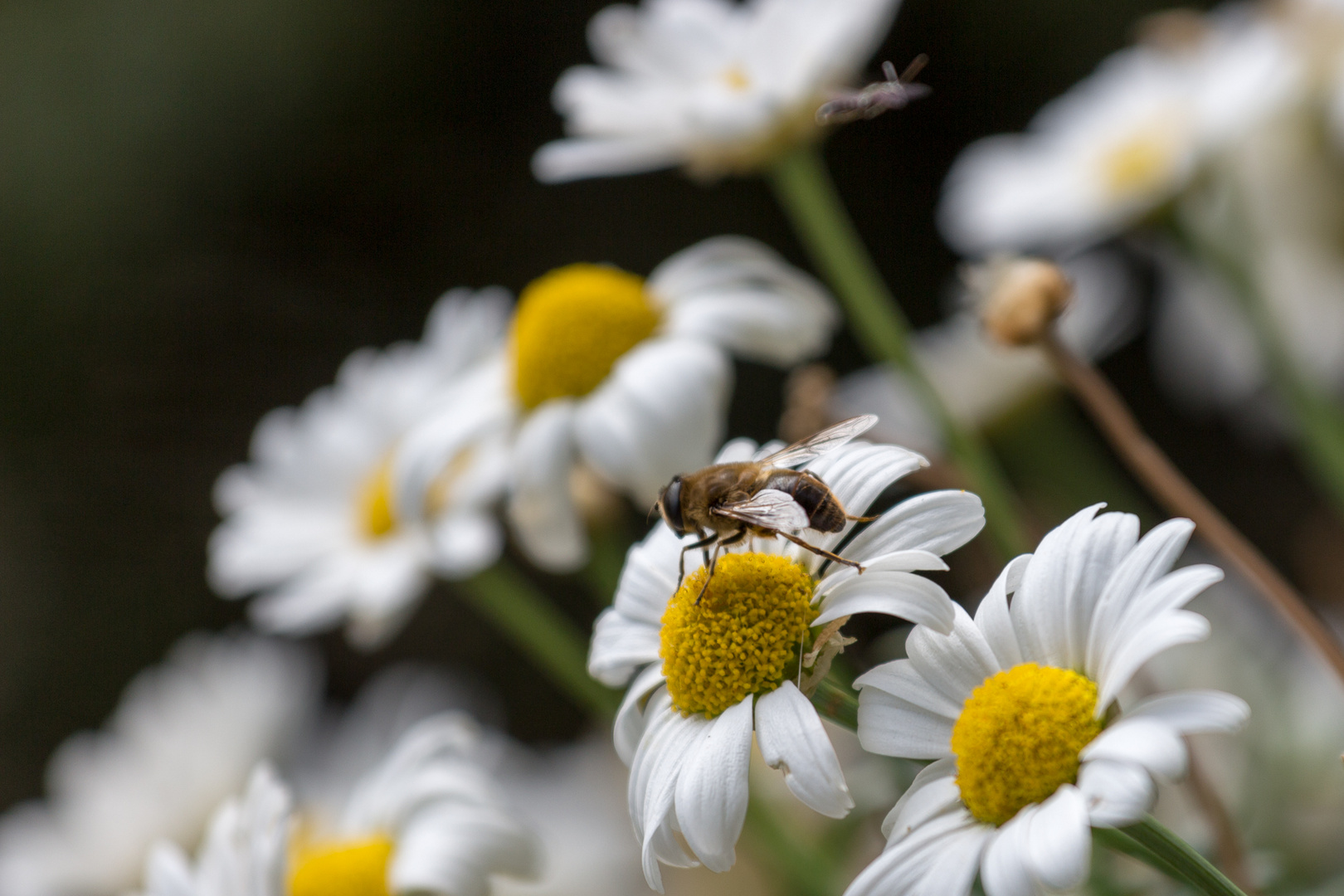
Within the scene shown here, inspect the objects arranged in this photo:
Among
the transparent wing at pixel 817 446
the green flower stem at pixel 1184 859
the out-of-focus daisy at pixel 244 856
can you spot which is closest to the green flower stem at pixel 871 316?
the transparent wing at pixel 817 446

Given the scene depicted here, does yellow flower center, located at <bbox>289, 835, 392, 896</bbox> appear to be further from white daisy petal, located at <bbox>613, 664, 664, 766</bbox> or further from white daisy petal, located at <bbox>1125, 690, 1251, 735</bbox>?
white daisy petal, located at <bbox>1125, 690, 1251, 735</bbox>

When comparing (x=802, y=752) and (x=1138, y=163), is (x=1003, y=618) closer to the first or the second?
(x=802, y=752)

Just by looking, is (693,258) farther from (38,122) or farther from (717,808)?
(38,122)

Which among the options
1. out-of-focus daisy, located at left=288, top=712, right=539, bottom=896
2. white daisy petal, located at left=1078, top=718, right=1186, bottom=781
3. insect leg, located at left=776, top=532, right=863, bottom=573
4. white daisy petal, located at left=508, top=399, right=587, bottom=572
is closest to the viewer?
white daisy petal, located at left=1078, top=718, right=1186, bottom=781

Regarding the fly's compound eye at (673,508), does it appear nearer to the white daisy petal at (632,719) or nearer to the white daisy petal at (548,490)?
the white daisy petal at (632,719)

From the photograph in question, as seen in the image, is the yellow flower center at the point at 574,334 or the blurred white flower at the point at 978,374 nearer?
the yellow flower center at the point at 574,334

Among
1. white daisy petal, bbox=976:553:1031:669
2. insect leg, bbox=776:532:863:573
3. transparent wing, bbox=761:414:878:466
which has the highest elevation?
transparent wing, bbox=761:414:878:466

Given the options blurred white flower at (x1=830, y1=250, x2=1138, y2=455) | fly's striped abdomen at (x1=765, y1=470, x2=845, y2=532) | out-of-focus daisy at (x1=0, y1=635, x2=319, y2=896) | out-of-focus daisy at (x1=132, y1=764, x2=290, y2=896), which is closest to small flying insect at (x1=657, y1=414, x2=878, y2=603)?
fly's striped abdomen at (x1=765, y1=470, x2=845, y2=532)

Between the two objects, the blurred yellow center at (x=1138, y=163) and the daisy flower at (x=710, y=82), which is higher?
the daisy flower at (x=710, y=82)

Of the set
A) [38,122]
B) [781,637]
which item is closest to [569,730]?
[38,122]
